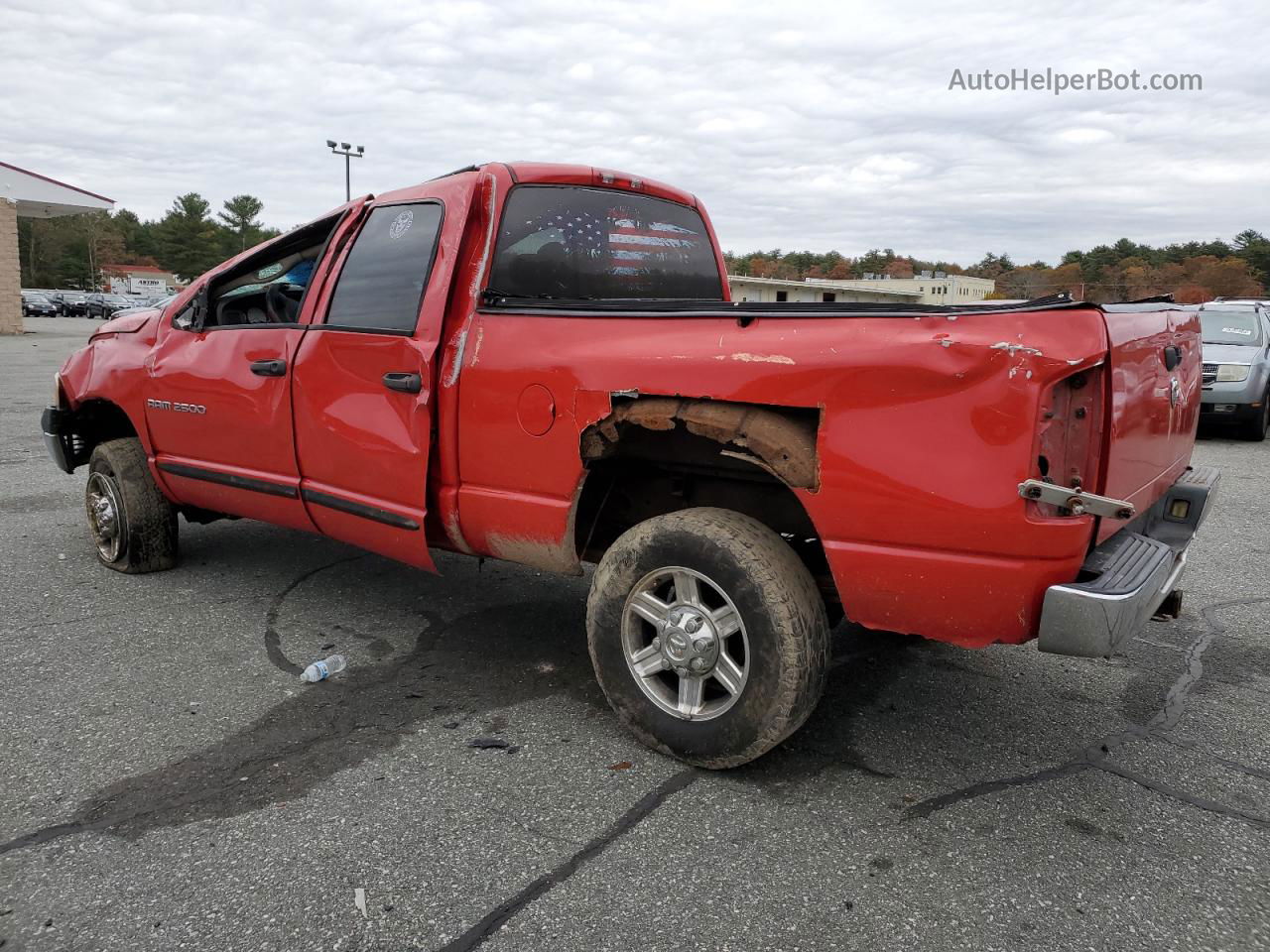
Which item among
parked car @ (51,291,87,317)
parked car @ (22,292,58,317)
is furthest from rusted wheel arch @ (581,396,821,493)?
parked car @ (51,291,87,317)

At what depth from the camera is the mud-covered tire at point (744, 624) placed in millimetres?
2738

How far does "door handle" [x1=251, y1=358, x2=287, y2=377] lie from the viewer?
404cm

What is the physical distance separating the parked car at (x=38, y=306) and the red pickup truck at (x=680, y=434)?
61.6 m

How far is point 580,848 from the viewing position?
2561mm

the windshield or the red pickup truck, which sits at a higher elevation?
the windshield

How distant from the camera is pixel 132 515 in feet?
16.3

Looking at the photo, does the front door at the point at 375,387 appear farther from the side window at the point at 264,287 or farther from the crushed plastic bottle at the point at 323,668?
the side window at the point at 264,287

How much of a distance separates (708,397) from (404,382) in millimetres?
1289

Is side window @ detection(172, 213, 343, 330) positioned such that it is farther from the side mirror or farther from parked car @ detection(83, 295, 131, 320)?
parked car @ detection(83, 295, 131, 320)

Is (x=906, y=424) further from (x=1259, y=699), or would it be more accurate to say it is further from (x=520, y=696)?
(x=1259, y=699)

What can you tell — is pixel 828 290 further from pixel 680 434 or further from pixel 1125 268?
pixel 680 434

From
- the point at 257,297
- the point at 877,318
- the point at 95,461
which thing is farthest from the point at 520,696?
the point at 95,461

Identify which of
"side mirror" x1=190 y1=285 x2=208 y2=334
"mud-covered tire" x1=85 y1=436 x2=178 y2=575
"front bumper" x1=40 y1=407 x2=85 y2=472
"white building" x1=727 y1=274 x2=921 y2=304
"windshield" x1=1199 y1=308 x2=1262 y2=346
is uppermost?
"white building" x1=727 y1=274 x2=921 y2=304

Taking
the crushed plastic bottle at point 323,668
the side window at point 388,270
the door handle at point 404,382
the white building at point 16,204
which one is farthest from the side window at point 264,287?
the white building at point 16,204
